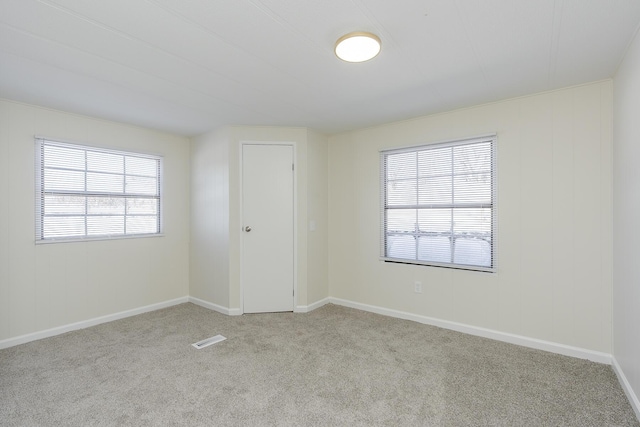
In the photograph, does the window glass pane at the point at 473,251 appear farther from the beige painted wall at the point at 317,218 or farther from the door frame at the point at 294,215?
the door frame at the point at 294,215

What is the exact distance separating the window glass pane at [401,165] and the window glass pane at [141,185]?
9.93 feet

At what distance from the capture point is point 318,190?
13.7 ft

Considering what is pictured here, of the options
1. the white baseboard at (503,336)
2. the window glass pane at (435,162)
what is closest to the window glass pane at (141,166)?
the white baseboard at (503,336)

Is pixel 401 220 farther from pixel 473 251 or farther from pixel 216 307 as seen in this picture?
pixel 216 307

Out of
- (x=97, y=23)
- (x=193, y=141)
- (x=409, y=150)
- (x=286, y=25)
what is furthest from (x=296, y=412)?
(x=193, y=141)

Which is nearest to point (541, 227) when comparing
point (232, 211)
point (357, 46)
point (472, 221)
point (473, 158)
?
point (472, 221)

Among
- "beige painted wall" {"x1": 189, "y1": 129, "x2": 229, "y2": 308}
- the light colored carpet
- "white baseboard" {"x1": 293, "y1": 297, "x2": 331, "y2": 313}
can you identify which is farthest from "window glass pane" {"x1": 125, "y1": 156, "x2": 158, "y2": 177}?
"white baseboard" {"x1": 293, "y1": 297, "x2": 331, "y2": 313}

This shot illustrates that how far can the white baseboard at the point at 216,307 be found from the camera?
150 inches

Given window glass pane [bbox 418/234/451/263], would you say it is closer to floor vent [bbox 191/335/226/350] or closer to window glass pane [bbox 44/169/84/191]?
floor vent [bbox 191/335/226/350]

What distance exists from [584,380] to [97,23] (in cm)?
398

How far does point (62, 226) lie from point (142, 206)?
854 mm

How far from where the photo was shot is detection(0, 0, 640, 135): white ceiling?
5.53ft

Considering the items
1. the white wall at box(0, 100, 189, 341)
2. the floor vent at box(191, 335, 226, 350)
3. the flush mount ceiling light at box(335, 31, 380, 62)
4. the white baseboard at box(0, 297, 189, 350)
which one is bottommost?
the floor vent at box(191, 335, 226, 350)

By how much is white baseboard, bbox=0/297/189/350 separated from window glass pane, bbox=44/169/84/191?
4.74 feet
